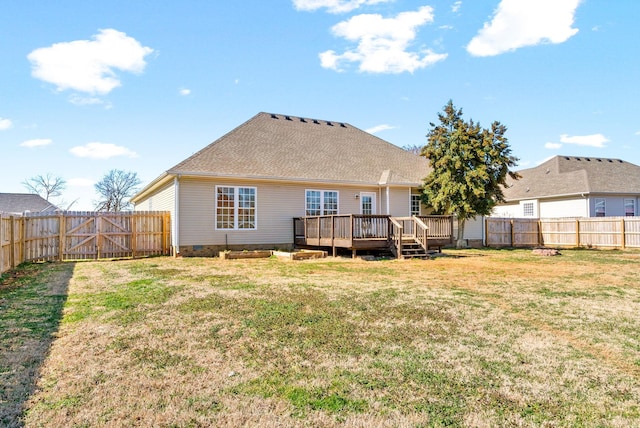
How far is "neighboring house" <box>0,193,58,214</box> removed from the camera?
105 ft

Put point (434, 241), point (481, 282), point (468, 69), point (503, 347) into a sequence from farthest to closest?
1. point (468, 69)
2. point (434, 241)
3. point (481, 282)
4. point (503, 347)

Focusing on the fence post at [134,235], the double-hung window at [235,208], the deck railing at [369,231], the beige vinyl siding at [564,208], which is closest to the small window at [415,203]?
the deck railing at [369,231]

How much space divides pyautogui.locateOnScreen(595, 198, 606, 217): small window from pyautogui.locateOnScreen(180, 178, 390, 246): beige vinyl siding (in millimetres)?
15835

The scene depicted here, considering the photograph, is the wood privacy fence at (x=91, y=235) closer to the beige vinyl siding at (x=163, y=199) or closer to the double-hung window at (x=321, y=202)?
the beige vinyl siding at (x=163, y=199)

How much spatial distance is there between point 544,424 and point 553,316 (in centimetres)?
331

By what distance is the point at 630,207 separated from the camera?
949 inches

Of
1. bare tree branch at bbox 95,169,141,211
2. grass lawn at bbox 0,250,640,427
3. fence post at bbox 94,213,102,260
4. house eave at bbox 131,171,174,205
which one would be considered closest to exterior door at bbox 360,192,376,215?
house eave at bbox 131,171,174,205

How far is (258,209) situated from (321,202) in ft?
9.37

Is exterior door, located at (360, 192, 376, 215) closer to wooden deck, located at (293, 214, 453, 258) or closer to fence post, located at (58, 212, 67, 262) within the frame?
wooden deck, located at (293, 214, 453, 258)

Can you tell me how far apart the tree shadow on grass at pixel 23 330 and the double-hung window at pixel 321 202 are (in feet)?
30.6

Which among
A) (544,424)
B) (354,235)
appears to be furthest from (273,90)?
(544,424)

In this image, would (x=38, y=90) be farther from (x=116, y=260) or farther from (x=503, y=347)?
(x=503, y=347)

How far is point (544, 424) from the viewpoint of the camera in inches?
98.5

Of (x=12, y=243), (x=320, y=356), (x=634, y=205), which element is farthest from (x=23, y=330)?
(x=634, y=205)
